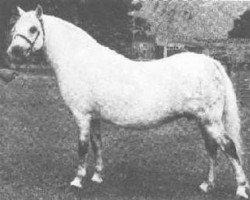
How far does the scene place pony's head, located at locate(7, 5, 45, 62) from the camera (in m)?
8.09

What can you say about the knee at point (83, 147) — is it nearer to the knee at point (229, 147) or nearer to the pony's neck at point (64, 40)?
the pony's neck at point (64, 40)

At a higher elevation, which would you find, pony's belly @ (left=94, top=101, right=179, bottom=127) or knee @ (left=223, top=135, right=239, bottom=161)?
pony's belly @ (left=94, top=101, right=179, bottom=127)

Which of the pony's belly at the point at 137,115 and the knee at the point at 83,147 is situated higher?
the pony's belly at the point at 137,115

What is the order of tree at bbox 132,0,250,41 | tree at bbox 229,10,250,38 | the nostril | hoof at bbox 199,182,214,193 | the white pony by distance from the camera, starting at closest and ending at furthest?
the white pony, the nostril, hoof at bbox 199,182,214,193, tree at bbox 132,0,250,41, tree at bbox 229,10,250,38

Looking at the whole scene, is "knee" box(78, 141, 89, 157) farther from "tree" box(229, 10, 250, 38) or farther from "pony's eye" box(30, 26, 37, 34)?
"tree" box(229, 10, 250, 38)

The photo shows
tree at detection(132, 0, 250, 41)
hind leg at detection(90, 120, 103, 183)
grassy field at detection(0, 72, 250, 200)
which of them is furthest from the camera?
tree at detection(132, 0, 250, 41)

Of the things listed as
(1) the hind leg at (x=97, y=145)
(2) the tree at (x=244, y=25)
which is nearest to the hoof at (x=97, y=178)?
(1) the hind leg at (x=97, y=145)

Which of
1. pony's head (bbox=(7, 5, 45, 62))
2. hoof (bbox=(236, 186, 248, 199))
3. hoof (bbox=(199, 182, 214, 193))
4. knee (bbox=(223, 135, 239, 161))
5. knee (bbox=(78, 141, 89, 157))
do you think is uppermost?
pony's head (bbox=(7, 5, 45, 62))

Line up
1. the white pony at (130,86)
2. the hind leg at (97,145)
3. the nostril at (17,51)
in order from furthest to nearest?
the hind leg at (97,145) → the nostril at (17,51) → the white pony at (130,86)

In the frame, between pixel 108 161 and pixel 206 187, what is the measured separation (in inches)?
94.4

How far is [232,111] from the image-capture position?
8.02 meters

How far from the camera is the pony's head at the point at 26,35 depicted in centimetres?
809

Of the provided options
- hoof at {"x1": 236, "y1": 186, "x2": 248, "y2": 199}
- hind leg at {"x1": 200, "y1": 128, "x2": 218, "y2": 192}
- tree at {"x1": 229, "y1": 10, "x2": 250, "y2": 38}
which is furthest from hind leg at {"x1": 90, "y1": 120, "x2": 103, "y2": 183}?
tree at {"x1": 229, "y1": 10, "x2": 250, "y2": 38}

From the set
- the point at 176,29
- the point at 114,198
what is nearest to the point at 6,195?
the point at 114,198
